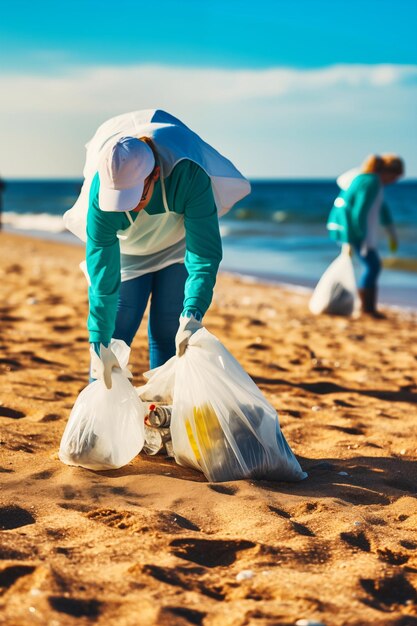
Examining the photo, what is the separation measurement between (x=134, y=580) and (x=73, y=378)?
7.78 feet

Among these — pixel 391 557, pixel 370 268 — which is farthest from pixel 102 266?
pixel 370 268

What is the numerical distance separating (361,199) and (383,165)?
1.17ft

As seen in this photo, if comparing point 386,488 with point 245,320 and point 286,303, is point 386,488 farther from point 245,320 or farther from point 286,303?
→ point 286,303

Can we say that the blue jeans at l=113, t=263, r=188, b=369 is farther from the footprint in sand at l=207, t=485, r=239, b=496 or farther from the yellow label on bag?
the footprint in sand at l=207, t=485, r=239, b=496

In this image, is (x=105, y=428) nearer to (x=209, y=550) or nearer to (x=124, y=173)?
(x=209, y=550)

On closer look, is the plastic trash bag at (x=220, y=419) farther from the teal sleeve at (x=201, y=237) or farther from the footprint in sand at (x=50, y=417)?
the footprint in sand at (x=50, y=417)

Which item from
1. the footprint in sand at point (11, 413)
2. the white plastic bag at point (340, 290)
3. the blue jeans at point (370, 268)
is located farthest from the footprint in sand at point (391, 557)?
the blue jeans at point (370, 268)

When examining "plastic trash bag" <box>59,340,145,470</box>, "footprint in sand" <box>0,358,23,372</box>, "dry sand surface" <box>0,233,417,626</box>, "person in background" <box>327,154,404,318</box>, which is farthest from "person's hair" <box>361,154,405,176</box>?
"plastic trash bag" <box>59,340,145,470</box>

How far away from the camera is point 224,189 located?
3.19 m

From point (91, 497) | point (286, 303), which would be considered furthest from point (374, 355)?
point (91, 497)

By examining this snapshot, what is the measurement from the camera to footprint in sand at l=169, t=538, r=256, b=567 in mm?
2352

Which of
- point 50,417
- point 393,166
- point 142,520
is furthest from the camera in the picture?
point 393,166

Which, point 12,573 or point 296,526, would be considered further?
point 296,526

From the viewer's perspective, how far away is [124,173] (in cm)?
270
